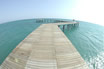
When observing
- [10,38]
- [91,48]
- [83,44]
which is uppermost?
[10,38]

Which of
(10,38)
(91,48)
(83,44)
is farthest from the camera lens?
(10,38)

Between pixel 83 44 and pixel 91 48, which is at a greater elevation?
pixel 83 44

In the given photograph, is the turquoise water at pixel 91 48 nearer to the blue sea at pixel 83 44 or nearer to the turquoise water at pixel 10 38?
the blue sea at pixel 83 44

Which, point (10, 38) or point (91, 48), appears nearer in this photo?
point (91, 48)

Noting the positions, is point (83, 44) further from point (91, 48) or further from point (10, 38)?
point (10, 38)

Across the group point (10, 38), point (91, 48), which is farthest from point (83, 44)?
point (10, 38)

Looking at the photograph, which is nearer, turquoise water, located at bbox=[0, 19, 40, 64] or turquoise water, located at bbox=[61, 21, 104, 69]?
turquoise water, located at bbox=[61, 21, 104, 69]

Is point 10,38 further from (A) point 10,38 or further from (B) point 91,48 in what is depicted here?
(B) point 91,48

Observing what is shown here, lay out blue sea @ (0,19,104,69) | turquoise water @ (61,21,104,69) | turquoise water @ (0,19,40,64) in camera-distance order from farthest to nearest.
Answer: turquoise water @ (0,19,40,64)
blue sea @ (0,19,104,69)
turquoise water @ (61,21,104,69)

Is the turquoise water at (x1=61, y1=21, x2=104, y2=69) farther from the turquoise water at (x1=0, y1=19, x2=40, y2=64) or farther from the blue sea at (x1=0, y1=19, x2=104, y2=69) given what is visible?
the turquoise water at (x1=0, y1=19, x2=40, y2=64)

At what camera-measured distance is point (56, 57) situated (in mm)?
5289

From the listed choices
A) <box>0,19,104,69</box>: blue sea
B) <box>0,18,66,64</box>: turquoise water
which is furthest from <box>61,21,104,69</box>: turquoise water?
<box>0,18,66,64</box>: turquoise water

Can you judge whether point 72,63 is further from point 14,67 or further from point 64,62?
point 14,67

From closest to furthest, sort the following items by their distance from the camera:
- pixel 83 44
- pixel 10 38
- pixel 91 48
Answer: pixel 91 48 < pixel 83 44 < pixel 10 38
